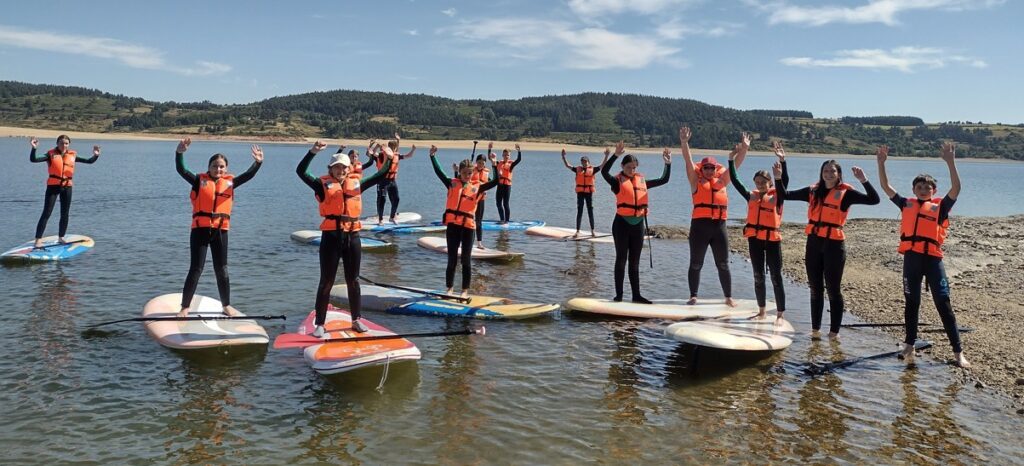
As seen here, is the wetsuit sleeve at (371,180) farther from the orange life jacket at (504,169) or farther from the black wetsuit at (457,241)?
the orange life jacket at (504,169)

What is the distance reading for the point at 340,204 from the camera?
330 inches

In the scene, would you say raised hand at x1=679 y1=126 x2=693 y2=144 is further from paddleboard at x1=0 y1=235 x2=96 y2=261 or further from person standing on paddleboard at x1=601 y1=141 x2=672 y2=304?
paddleboard at x1=0 y1=235 x2=96 y2=261

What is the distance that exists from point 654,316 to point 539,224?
12.7 m

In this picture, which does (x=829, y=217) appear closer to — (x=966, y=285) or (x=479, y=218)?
(x=966, y=285)

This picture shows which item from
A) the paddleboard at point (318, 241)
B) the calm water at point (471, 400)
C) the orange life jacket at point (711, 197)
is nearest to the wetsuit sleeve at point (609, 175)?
the orange life jacket at point (711, 197)

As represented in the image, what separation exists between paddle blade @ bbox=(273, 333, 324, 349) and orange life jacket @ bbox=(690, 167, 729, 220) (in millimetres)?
6164

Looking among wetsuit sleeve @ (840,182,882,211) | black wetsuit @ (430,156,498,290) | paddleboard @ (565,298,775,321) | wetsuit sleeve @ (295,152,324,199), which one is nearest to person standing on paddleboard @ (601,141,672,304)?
paddleboard @ (565,298,775,321)

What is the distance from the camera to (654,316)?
36.1 ft

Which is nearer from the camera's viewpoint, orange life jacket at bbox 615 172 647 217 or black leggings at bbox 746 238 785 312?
black leggings at bbox 746 238 785 312

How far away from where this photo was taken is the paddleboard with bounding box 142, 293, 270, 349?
8703mm

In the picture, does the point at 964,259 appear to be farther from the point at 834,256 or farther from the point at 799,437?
the point at 799,437

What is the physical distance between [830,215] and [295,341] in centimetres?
746

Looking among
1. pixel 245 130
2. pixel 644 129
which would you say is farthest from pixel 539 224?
pixel 644 129

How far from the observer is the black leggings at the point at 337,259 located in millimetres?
8469
